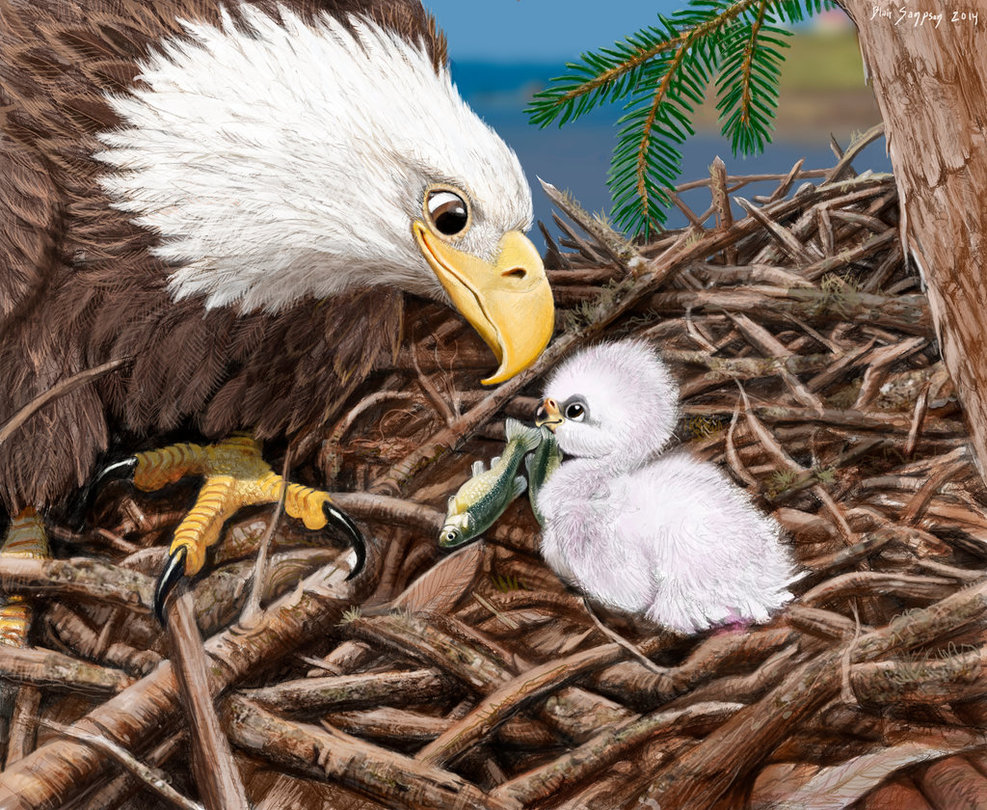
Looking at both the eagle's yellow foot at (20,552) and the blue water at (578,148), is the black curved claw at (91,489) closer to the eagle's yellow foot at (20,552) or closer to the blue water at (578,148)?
the eagle's yellow foot at (20,552)

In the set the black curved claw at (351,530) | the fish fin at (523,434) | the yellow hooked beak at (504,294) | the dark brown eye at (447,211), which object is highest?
the dark brown eye at (447,211)

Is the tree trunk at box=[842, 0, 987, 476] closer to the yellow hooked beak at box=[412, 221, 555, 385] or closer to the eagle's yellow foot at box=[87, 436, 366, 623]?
the yellow hooked beak at box=[412, 221, 555, 385]

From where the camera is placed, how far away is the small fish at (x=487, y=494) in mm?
819

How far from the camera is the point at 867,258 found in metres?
0.86

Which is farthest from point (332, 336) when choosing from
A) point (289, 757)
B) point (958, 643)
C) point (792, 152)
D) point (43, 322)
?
point (958, 643)

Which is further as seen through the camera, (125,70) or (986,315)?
(125,70)

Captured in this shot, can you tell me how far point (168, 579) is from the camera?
828 millimetres

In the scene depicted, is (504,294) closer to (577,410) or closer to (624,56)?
(577,410)

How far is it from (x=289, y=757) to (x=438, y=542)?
0.77ft

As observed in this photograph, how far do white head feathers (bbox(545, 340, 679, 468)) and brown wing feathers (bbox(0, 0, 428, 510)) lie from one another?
210 mm

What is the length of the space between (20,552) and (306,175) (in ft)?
1.54

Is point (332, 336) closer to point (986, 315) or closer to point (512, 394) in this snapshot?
point (512, 394)
